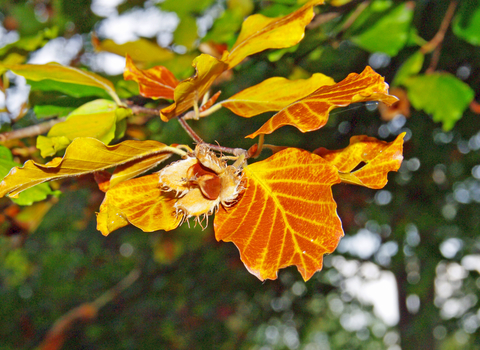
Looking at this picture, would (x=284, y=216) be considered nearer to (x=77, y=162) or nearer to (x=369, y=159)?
(x=369, y=159)

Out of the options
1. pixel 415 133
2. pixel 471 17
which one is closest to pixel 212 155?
pixel 471 17

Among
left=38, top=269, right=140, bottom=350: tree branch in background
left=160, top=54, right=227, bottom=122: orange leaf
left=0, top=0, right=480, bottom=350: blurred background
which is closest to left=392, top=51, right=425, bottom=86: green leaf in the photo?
left=0, top=0, right=480, bottom=350: blurred background

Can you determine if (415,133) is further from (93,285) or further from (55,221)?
(55,221)

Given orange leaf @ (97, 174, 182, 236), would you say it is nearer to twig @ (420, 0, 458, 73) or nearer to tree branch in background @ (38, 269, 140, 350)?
twig @ (420, 0, 458, 73)

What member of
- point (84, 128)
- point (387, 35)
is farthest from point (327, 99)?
point (387, 35)

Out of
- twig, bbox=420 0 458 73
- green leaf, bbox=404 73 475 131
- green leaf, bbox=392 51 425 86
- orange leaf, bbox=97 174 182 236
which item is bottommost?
green leaf, bbox=404 73 475 131

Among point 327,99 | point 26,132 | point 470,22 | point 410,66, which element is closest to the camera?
point 327,99
